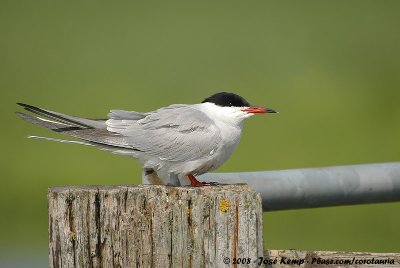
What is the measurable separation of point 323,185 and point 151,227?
105 centimetres

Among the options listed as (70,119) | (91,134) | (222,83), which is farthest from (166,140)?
(222,83)

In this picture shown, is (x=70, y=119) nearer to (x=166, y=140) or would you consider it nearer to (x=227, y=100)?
(x=166, y=140)

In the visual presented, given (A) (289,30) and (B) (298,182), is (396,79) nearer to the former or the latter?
(A) (289,30)

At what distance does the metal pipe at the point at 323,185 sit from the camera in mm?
3936

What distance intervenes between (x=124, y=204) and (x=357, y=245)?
401 cm

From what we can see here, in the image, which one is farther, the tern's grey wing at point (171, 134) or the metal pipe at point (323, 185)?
the tern's grey wing at point (171, 134)

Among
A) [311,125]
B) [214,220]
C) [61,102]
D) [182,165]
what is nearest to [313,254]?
[214,220]

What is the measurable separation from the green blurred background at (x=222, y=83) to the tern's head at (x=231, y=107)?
2.19 meters

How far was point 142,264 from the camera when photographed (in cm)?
315

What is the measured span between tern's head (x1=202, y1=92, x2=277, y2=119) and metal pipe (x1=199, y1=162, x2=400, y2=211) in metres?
0.85

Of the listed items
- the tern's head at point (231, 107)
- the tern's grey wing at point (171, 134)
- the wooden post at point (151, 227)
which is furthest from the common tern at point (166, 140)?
the wooden post at point (151, 227)

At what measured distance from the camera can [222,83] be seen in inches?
408

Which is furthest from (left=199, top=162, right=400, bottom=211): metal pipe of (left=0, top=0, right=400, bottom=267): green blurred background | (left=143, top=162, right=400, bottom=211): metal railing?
(left=0, top=0, right=400, bottom=267): green blurred background

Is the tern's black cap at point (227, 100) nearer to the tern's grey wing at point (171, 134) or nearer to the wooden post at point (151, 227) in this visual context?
the tern's grey wing at point (171, 134)
